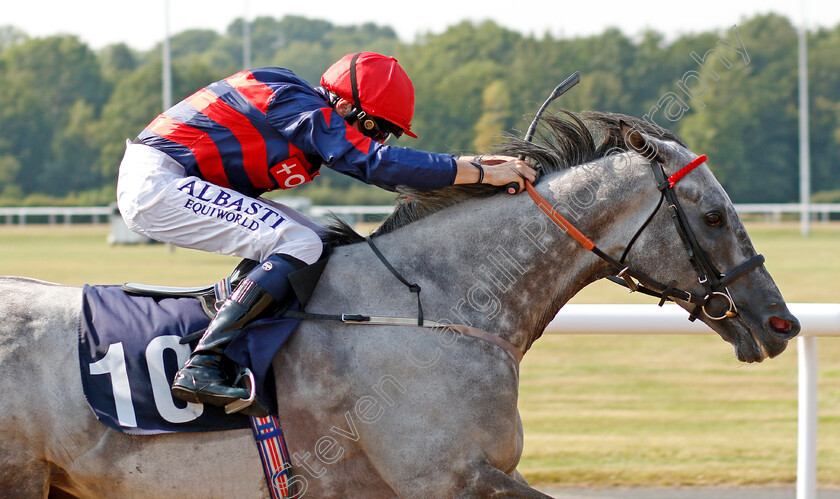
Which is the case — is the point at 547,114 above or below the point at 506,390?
above

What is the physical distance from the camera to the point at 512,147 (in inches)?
118

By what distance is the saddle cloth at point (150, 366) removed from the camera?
2.60 m

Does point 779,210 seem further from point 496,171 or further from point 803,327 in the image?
point 496,171

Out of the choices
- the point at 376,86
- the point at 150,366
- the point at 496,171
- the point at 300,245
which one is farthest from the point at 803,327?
the point at 150,366

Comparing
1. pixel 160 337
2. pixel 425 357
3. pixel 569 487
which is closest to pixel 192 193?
pixel 160 337

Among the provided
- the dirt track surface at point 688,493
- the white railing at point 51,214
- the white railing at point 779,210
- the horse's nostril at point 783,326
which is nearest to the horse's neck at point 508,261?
the horse's nostril at point 783,326

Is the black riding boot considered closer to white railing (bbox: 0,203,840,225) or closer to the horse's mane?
the horse's mane

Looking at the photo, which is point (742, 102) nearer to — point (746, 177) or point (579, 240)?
point (746, 177)

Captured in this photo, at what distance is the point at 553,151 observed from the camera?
9.62 ft

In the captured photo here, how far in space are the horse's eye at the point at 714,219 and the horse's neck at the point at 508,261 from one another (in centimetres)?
22

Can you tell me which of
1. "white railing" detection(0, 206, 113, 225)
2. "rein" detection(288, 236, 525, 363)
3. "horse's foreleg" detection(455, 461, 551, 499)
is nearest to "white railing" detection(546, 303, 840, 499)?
"rein" detection(288, 236, 525, 363)

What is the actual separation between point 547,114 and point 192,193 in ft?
3.87

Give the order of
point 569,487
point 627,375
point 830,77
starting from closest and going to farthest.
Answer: point 569,487, point 627,375, point 830,77

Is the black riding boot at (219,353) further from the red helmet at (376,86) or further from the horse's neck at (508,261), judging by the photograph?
the red helmet at (376,86)
